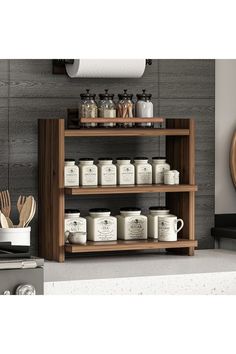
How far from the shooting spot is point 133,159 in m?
3.48

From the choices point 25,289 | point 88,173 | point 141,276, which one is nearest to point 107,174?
point 88,173

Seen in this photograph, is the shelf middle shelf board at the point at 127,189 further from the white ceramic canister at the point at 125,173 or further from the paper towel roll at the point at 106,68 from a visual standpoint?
the paper towel roll at the point at 106,68

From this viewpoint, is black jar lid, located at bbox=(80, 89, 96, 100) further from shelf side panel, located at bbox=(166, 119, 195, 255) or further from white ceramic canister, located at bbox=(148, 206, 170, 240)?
white ceramic canister, located at bbox=(148, 206, 170, 240)

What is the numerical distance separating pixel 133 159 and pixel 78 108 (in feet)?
1.23

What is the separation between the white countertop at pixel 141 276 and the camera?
2740mm

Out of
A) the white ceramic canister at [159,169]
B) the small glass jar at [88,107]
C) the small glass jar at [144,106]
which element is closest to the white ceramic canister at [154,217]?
the white ceramic canister at [159,169]

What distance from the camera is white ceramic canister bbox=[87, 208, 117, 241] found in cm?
325

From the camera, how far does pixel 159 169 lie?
338 centimetres

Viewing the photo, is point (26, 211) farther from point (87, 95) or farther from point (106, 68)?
point (106, 68)

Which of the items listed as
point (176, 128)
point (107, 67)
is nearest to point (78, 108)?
point (107, 67)

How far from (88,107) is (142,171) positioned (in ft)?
1.22

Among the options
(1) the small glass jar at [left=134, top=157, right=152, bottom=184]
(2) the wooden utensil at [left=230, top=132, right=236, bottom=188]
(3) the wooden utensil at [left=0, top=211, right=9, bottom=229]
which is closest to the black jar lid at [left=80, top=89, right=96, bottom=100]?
(1) the small glass jar at [left=134, top=157, right=152, bottom=184]

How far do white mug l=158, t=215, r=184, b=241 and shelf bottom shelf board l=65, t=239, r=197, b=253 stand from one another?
0.03 meters
